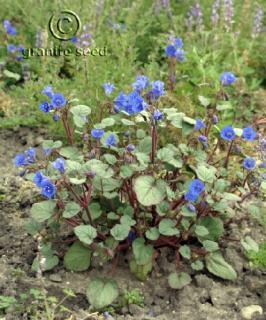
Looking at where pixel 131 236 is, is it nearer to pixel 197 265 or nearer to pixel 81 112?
pixel 197 265

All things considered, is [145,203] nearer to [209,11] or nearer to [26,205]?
[26,205]

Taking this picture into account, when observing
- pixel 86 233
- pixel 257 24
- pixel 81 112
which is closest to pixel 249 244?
pixel 86 233

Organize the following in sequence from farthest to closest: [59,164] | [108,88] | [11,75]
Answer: [11,75]
[108,88]
[59,164]

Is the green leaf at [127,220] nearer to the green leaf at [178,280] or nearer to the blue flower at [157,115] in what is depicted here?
the green leaf at [178,280]

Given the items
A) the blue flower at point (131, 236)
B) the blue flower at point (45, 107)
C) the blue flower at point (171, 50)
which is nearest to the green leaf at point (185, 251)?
the blue flower at point (131, 236)

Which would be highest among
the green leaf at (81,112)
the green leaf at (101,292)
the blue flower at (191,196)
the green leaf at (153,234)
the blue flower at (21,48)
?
the green leaf at (81,112)

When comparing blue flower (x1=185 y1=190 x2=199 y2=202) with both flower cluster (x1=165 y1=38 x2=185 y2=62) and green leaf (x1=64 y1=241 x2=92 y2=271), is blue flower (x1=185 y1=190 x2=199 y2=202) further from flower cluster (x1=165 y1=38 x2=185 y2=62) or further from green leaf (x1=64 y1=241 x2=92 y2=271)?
flower cluster (x1=165 y1=38 x2=185 y2=62)
